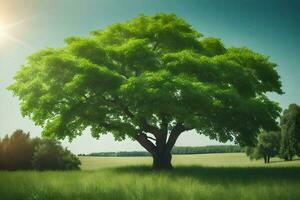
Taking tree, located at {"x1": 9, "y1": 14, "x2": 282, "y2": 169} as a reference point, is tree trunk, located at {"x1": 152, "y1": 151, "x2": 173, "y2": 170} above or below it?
below

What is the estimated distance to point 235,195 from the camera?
12.6 meters

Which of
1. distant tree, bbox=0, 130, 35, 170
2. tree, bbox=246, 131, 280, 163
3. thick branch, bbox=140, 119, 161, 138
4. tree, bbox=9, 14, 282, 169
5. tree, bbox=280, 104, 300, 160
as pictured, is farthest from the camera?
tree, bbox=246, 131, 280, 163

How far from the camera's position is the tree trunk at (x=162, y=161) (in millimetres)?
29709

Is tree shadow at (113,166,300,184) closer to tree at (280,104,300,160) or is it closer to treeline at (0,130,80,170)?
treeline at (0,130,80,170)

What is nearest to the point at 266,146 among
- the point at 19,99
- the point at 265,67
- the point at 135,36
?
the point at 265,67

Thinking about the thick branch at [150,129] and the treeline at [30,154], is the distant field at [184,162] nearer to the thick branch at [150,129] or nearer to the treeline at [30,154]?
the treeline at [30,154]

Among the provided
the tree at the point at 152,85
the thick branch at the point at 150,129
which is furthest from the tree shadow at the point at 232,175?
the thick branch at the point at 150,129

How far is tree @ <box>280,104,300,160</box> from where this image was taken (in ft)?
224

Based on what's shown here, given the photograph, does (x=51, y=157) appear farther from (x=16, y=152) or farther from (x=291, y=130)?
(x=291, y=130)

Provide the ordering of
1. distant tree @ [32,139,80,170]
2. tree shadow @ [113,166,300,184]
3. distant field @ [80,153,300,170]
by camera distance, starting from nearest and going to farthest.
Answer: tree shadow @ [113,166,300,184]
distant tree @ [32,139,80,170]
distant field @ [80,153,300,170]

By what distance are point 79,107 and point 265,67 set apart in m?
16.2

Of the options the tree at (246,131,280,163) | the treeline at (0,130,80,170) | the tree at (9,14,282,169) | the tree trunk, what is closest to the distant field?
the tree at (246,131,280,163)

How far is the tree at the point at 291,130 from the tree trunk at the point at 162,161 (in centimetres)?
Result: 4595

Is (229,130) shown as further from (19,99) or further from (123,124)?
(19,99)
